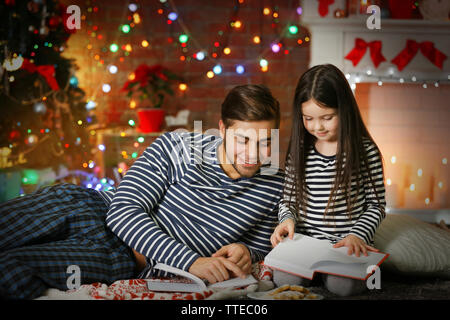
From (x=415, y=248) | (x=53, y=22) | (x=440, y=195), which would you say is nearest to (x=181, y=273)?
(x=415, y=248)

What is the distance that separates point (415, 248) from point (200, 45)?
2124 millimetres

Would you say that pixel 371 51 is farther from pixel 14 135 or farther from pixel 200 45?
pixel 14 135

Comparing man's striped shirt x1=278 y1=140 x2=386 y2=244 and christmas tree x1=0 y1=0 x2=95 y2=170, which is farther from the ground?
christmas tree x1=0 y1=0 x2=95 y2=170

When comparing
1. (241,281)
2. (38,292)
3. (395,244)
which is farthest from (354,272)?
(38,292)

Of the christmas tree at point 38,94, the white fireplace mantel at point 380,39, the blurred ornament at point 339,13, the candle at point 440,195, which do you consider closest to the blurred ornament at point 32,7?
the christmas tree at point 38,94

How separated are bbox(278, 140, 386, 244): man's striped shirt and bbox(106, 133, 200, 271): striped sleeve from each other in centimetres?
32

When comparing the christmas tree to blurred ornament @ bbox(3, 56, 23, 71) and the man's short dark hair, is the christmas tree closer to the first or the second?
blurred ornament @ bbox(3, 56, 23, 71)

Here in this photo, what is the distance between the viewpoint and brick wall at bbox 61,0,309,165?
302cm

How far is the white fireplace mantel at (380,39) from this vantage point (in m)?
2.52

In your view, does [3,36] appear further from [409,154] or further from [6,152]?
[409,154]

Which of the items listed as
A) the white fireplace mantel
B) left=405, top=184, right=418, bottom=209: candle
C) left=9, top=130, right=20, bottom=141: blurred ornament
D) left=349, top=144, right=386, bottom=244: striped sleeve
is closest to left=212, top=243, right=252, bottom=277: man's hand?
left=349, top=144, right=386, bottom=244: striped sleeve

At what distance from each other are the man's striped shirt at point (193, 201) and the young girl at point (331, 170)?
69 mm

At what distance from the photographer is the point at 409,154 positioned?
277 cm

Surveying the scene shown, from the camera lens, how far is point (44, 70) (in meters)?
2.29
